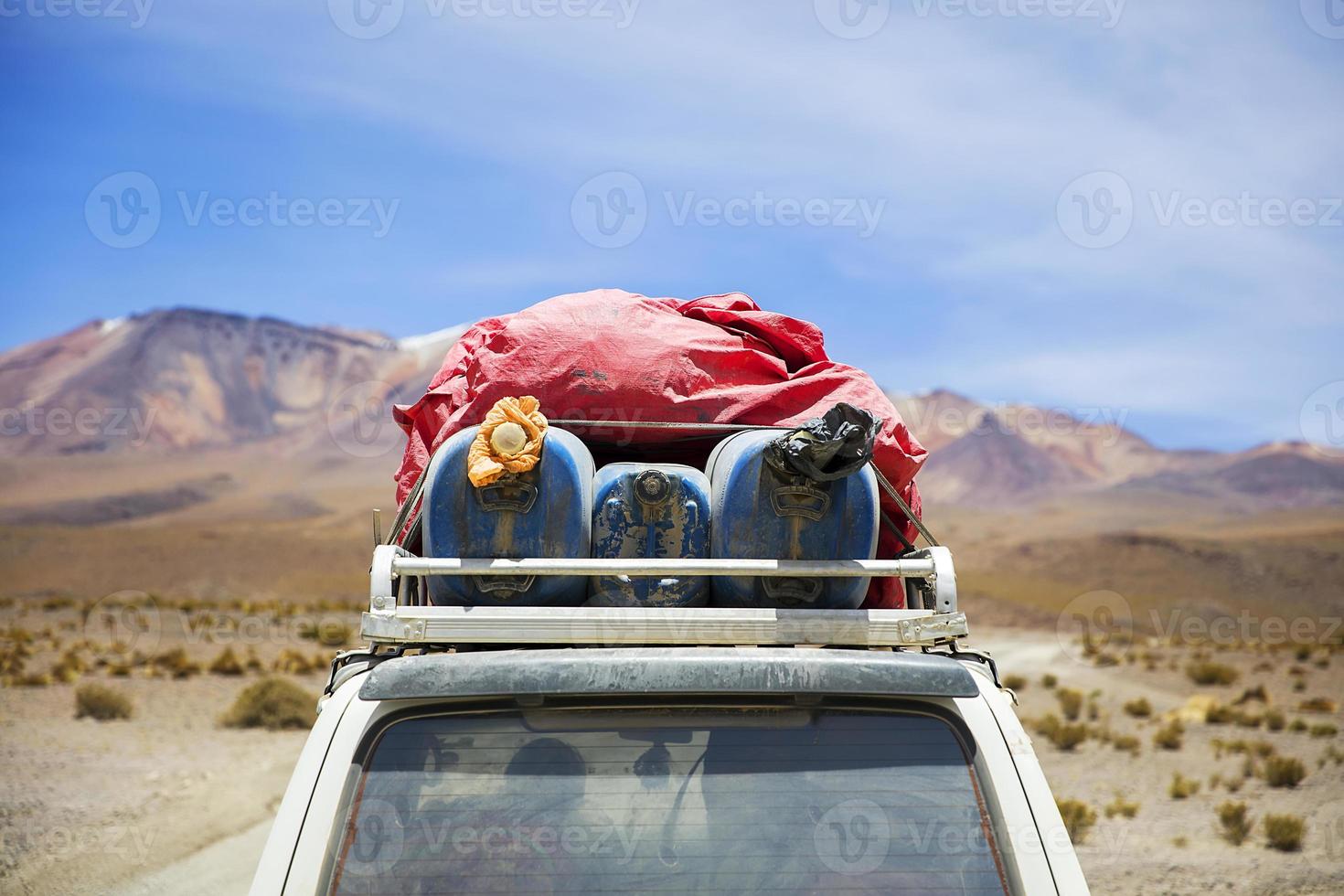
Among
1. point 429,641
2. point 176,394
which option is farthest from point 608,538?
point 176,394

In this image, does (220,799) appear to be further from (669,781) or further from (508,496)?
(669,781)

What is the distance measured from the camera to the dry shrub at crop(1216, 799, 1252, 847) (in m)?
12.9

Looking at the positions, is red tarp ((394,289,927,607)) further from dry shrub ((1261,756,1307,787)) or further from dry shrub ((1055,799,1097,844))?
dry shrub ((1261,756,1307,787))

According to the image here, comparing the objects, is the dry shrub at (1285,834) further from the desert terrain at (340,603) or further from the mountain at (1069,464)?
the mountain at (1069,464)

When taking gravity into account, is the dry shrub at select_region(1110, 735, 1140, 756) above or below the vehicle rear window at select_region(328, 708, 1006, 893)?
below

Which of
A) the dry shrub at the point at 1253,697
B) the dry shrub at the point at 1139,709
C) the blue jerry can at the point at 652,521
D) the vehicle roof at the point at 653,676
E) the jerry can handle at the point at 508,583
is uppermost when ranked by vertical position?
the blue jerry can at the point at 652,521

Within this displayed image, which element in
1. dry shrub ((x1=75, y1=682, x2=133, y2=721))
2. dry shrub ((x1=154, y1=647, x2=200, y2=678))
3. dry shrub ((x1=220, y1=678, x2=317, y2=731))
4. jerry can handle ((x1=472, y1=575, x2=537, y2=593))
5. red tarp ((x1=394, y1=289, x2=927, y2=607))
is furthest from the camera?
dry shrub ((x1=154, y1=647, x2=200, y2=678))

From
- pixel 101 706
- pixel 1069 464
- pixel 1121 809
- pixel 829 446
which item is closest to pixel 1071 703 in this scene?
pixel 1121 809

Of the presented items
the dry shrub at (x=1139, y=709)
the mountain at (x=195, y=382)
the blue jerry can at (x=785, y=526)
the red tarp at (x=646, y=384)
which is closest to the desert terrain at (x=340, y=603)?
the dry shrub at (x=1139, y=709)

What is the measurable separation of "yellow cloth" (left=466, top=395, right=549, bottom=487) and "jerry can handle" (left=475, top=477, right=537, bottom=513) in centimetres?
5

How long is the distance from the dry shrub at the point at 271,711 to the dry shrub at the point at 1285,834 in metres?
13.1

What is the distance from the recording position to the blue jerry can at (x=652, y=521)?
11.0 feet

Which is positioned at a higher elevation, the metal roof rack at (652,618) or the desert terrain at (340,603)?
the metal roof rack at (652,618)

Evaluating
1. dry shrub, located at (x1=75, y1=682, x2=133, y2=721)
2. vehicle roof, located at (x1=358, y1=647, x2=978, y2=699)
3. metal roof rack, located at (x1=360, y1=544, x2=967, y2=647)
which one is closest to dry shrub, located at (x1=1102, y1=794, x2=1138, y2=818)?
metal roof rack, located at (x1=360, y1=544, x2=967, y2=647)
